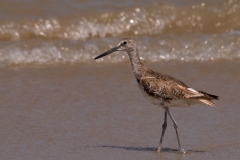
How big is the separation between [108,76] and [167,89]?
9.18 ft

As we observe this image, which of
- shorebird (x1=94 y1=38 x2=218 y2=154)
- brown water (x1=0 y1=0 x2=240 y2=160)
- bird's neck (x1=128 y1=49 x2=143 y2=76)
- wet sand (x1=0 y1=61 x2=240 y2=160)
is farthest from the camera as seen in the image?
bird's neck (x1=128 y1=49 x2=143 y2=76)

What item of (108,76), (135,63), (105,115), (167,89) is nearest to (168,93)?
(167,89)

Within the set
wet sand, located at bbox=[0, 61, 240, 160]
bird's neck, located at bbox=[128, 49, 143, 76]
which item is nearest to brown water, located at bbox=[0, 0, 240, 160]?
wet sand, located at bbox=[0, 61, 240, 160]

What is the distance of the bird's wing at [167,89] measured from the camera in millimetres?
6785

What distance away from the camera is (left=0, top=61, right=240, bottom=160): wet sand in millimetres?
6887

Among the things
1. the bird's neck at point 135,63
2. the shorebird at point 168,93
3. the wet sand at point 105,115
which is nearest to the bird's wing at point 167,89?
the shorebird at point 168,93

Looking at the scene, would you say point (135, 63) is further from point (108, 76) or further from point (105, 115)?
point (108, 76)

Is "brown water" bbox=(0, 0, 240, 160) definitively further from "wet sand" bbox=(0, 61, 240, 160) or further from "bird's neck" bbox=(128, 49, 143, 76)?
"bird's neck" bbox=(128, 49, 143, 76)

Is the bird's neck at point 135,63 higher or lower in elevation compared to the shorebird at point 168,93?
higher

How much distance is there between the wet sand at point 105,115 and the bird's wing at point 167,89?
1.91ft

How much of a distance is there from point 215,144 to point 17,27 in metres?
5.29

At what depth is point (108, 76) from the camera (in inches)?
377

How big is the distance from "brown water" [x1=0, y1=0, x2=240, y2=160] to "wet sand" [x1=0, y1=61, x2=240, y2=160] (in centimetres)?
1

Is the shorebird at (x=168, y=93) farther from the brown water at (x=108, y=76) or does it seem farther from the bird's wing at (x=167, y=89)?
the brown water at (x=108, y=76)
